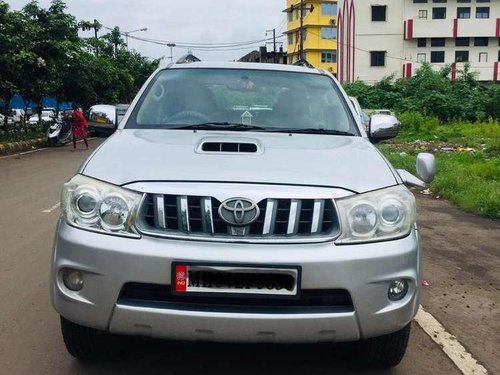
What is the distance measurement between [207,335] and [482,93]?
35.7 meters

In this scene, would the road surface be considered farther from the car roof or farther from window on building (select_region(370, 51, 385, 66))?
window on building (select_region(370, 51, 385, 66))

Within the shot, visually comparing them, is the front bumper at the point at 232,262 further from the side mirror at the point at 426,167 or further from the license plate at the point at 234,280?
the side mirror at the point at 426,167

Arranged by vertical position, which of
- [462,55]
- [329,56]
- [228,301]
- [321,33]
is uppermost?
[321,33]

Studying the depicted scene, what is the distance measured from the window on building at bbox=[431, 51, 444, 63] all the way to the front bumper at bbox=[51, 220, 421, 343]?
2132 inches

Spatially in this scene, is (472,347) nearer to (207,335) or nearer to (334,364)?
(334,364)

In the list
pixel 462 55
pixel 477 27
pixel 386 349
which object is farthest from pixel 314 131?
pixel 462 55

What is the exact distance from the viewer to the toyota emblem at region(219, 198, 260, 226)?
2.78m

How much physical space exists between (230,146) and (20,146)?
17037 millimetres

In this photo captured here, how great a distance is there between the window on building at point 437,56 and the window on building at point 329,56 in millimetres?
14320

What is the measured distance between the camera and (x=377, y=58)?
52469 millimetres

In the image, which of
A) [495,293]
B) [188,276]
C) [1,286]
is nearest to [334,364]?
[188,276]

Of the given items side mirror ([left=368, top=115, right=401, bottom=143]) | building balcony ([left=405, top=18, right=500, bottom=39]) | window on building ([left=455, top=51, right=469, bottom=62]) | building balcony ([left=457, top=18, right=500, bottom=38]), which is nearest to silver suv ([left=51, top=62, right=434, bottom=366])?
side mirror ([left=368, top=115, right=401, bottom=143])

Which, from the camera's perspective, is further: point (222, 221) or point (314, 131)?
point (314, 131)

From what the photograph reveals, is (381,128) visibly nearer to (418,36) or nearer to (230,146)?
(230,146)
